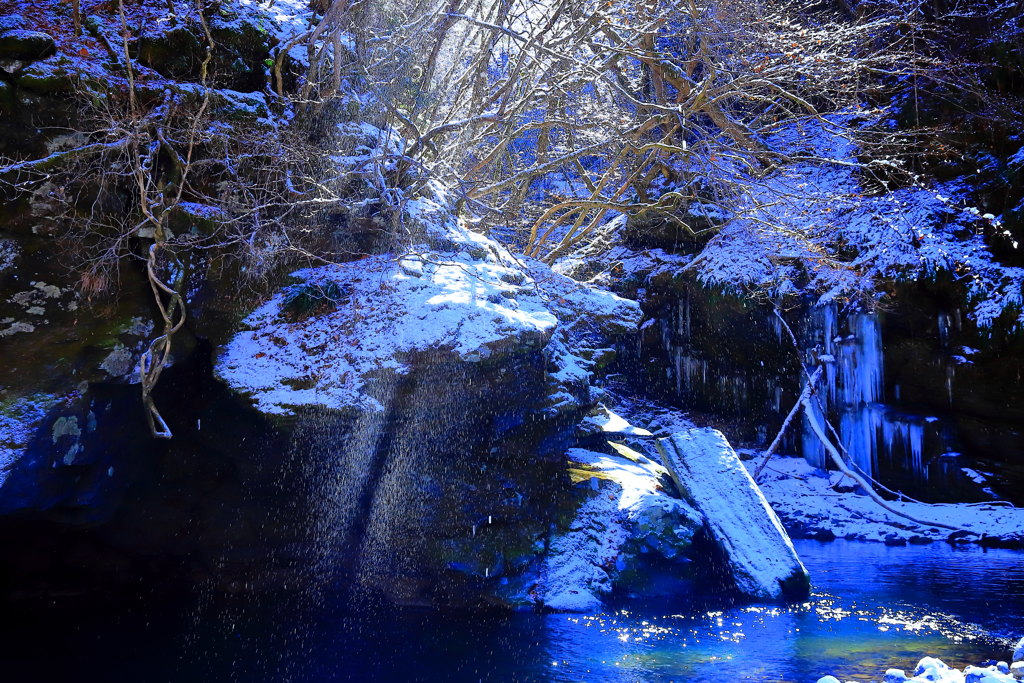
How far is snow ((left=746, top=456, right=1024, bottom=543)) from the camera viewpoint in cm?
1034

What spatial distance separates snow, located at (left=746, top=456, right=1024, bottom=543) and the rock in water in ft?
15.8

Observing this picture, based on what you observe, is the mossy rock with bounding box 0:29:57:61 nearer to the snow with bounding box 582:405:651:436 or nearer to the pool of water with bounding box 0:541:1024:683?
the pool of water with bounding box 0:541:1024:683

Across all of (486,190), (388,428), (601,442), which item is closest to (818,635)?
(601,442)

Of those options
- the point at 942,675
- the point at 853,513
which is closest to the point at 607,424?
the point at 942,675

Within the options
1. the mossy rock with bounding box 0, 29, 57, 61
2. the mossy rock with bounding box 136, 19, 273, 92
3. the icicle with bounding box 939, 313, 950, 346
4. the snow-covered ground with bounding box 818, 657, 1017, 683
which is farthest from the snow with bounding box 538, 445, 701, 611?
the icicle with bounding box 939, 313, 950, 346

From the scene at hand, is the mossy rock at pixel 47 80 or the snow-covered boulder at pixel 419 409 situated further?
the snow-covered boulder at pixel 419 409

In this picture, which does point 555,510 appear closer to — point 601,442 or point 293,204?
point 601,442

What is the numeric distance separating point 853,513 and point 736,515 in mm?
5983

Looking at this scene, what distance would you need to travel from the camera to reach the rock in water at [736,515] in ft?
21.4

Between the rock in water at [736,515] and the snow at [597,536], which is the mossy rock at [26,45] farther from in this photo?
the rock in water at [736,515]

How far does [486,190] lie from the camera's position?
9.27 metres

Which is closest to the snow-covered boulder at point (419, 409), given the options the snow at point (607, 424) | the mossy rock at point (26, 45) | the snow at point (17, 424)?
the snow at point (607, 424)

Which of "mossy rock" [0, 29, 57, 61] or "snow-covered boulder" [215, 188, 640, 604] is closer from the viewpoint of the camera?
"mossy rock" [0, 29, 57, 61]

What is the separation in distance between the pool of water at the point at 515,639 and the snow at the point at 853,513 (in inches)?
145
